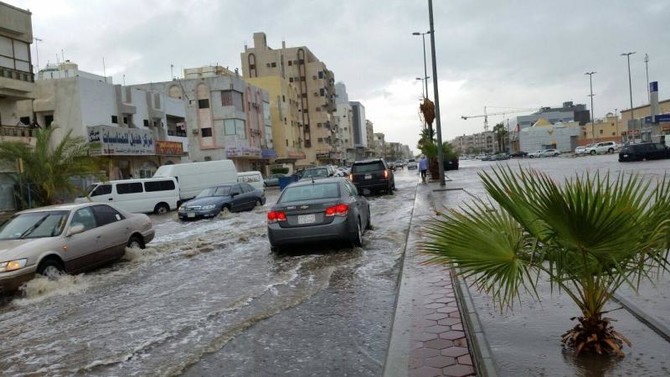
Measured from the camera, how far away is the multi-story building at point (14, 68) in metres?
28.5

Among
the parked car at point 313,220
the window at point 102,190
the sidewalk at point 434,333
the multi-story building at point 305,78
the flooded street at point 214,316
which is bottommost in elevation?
the flooded street at point 214,316

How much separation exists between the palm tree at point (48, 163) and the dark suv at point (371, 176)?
11518 mm

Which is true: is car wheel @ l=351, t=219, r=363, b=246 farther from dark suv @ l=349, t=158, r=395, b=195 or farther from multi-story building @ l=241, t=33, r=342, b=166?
multi-story building @ l=241, t=33, r=342, b=166

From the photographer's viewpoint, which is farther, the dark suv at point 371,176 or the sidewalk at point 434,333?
the dark suv at point 371,176

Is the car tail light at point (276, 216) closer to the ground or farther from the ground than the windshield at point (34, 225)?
closer to the ground

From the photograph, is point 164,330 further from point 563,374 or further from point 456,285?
point 563,374

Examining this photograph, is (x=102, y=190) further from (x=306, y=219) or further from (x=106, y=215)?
(x=306, y=219)

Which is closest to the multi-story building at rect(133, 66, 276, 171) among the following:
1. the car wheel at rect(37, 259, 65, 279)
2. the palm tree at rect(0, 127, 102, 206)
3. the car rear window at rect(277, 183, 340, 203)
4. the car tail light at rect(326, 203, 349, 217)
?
the palm tree at rect(0, 127, 102, 206)

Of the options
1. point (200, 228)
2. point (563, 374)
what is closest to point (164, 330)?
point (563, 374)

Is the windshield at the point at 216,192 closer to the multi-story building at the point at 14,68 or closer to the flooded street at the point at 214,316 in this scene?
the flooded street at the point at 214,316

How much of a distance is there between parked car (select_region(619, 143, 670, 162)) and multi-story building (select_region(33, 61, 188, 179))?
34385 mm

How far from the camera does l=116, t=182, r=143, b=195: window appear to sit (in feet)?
80.7

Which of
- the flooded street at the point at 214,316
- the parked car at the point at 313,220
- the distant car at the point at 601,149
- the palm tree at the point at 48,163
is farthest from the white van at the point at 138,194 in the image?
the distant car at the point at 601,149

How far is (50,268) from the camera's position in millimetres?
8844
